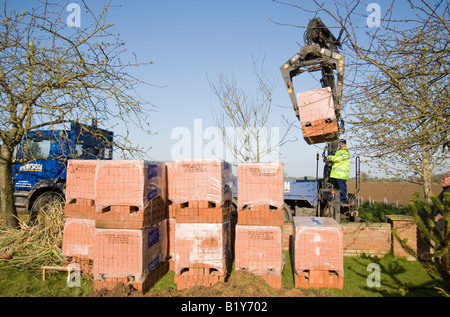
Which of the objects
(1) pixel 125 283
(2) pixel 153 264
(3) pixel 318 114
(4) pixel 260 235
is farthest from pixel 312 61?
(1) pixel 125 283

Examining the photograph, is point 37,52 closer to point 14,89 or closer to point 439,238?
point 14,89

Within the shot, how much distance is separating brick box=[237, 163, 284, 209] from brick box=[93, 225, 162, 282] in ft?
6.52

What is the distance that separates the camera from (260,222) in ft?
19.6

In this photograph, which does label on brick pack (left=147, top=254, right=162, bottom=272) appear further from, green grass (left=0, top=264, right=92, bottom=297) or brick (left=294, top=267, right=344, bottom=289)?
brick (left=294, top=267, right=344, bottom=289)

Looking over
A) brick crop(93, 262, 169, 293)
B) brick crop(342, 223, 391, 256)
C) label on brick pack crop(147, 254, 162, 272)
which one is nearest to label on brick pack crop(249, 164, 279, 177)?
label on brick pack crop(147, 254, 162, 272)

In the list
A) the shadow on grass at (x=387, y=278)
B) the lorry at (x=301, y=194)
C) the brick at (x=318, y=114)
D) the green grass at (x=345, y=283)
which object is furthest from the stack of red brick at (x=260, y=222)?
the lorry at (x=301, y=194)

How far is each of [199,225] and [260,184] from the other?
140 cm

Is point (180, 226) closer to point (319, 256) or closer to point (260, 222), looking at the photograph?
point (260, 222)

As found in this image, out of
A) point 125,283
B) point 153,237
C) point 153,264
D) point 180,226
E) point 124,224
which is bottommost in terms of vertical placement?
point 125,283

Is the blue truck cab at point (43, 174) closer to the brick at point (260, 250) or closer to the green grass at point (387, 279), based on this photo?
the brick at point (260, 250)

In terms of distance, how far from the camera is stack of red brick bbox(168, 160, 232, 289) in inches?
224
